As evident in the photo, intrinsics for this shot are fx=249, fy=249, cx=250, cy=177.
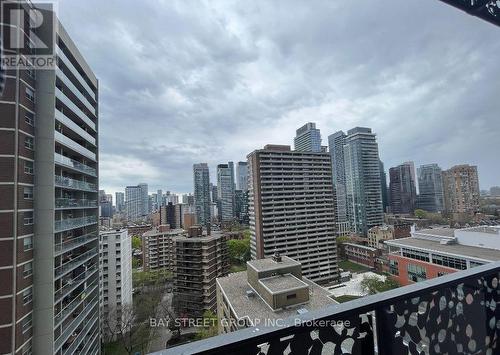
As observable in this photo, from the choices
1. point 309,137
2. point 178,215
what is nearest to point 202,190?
point 178,215

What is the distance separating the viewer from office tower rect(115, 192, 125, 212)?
5527 centimetres

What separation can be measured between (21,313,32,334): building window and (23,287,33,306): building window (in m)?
0.29

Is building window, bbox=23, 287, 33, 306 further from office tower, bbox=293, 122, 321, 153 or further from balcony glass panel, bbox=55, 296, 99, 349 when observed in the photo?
office tower, bbox=293, 122, 321, 153

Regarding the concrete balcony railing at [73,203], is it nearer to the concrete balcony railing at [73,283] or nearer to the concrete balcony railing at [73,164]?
the concrete balcony railing at [73,164]

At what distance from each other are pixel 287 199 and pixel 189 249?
996 cm

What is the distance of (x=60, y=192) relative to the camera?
6.22 meters

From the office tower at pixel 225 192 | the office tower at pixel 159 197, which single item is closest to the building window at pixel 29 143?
the office tower at pixel 225 192

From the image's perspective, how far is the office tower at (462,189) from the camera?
26.6 m

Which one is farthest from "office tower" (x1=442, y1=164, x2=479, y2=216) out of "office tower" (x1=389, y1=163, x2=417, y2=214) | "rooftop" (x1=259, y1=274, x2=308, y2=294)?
"rooftop" (x1=259, y1=274, x2=308, y2=294)

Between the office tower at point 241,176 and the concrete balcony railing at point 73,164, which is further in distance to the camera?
the office tower at point 241,176

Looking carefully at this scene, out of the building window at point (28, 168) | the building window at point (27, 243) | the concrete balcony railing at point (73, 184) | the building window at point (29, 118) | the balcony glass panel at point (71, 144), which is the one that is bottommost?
the building window at point (27, 243)

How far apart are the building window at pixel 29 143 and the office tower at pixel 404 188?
43.7 m

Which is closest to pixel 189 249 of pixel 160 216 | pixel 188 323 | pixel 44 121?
pixel 188 323
